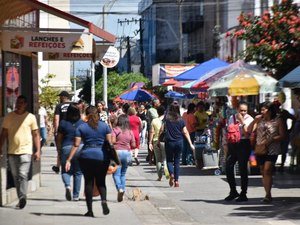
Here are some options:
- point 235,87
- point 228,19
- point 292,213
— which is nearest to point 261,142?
point 292,213

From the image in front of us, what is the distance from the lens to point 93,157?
1178 cm

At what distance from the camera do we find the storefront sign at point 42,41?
12781mm

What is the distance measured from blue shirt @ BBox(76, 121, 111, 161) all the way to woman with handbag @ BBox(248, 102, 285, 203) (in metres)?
2.95

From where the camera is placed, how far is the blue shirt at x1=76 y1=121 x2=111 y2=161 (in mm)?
11804

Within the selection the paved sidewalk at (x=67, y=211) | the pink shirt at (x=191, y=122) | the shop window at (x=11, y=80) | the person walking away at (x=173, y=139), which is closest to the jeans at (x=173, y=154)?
the person walking away at (x=173, y=139)

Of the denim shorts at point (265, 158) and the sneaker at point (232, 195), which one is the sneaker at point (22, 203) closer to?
the sneaker at point (232, 195)

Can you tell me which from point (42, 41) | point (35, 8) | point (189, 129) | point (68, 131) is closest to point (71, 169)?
point (68, 131)

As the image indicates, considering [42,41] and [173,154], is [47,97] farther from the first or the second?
[42,41]

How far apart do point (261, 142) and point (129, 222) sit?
318 centimetres

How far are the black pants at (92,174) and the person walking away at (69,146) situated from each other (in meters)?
1.40

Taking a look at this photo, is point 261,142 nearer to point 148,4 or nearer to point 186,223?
point 186,223

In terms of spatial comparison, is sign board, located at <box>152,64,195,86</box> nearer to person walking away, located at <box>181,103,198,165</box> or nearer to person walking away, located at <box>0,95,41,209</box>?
person walking away, located at <box>181,103,198,165</box>

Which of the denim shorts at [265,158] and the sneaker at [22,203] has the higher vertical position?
the denim shorts at [265,158]

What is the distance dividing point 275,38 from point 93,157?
792 cm
